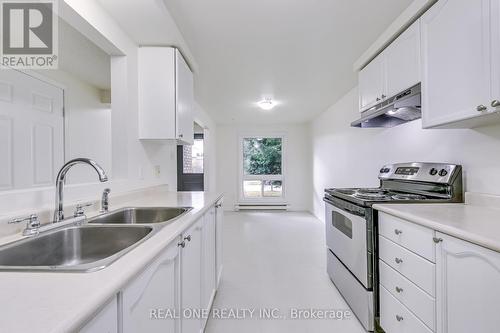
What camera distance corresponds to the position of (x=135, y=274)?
27.0 inches

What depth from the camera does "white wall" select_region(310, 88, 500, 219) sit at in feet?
5.17

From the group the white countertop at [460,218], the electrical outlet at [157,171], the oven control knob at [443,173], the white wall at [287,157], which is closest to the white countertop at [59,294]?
the white countertop at [460,218]

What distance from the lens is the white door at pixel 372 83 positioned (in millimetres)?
2133

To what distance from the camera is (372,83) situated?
90.5 inches

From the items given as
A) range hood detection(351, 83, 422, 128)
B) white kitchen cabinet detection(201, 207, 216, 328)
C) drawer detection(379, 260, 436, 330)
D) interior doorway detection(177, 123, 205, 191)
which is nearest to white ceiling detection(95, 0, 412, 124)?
range hood detection(351, 83, 422, 128)

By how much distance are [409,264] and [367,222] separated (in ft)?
1.26

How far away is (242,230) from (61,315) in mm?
4099

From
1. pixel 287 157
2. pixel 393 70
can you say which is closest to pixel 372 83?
pixel 393 70

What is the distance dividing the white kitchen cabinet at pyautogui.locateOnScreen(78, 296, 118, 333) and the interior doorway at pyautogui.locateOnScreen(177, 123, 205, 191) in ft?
21.2

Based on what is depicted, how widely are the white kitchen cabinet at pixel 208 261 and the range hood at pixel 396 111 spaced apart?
1.67m

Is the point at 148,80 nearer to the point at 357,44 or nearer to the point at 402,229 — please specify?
the point at 357,44

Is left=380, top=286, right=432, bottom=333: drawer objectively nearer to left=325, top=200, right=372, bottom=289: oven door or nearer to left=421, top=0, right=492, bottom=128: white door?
left=325, top=200, right=372, bottom=289: oven door
